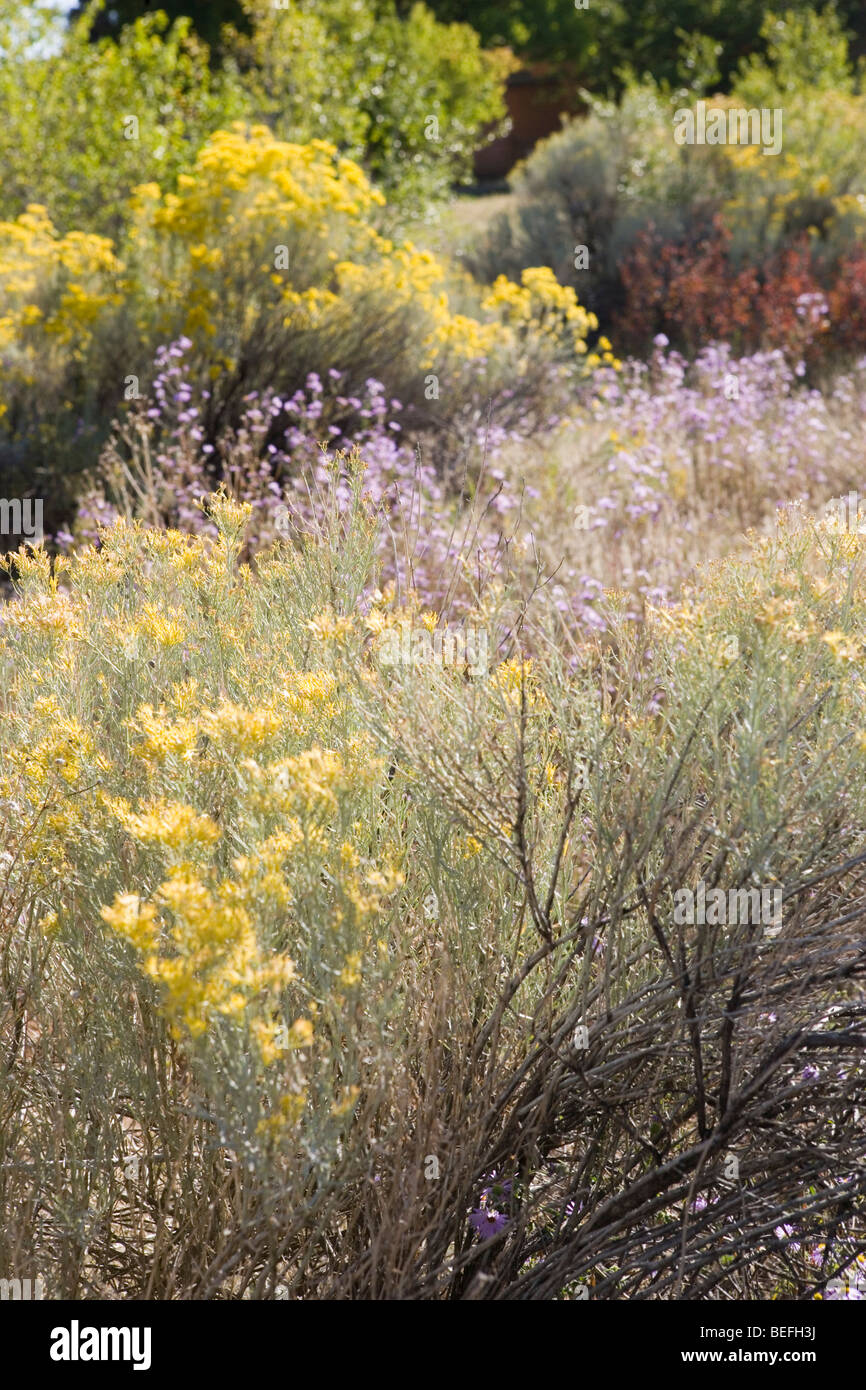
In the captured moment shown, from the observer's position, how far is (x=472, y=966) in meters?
2.02

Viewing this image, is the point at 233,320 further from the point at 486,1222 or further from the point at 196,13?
the point at 196,13

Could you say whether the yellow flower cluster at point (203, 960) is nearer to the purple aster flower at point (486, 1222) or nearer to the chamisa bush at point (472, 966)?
the chamisa bush at point (472, 966)

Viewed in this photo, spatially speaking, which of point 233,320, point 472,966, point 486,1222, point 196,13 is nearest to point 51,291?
point 233,320

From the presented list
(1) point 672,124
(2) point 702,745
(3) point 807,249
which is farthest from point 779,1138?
(1) point 672,124

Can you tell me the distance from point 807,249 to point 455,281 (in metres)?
3.02

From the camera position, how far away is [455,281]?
9.46m

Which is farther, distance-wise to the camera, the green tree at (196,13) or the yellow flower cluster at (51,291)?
the green tree at (196,13)

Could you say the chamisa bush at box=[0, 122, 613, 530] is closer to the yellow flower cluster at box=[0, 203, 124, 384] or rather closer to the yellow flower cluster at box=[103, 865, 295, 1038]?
the yellow flower cluster at box=[0, 203, 124, 384]

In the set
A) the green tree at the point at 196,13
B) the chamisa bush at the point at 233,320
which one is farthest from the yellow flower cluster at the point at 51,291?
the green tree at the point at 196,13

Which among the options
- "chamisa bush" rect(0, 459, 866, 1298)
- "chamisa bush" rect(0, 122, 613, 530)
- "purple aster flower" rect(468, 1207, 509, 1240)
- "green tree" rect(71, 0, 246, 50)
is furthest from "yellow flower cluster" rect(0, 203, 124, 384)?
"green tree" rect(71, 0, 246, 50)

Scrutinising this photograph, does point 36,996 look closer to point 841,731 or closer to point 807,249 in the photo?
point 841,731

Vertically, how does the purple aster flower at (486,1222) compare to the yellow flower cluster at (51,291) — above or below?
below

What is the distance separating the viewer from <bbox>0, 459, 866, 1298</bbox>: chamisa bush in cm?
170

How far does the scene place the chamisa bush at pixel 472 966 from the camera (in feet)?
5.58
